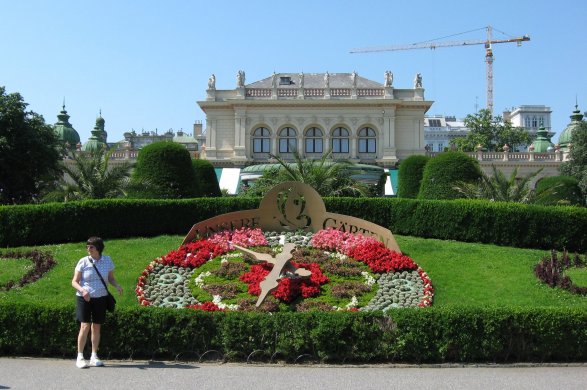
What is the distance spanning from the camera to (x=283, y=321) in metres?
9.98

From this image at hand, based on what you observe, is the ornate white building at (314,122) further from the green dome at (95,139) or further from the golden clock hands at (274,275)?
the golden clock hands at (274,275)

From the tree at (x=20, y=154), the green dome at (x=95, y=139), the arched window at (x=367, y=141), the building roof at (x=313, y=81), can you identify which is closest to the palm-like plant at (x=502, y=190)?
the tree at (x=20, y=154)

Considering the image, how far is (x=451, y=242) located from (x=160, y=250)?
880 centimetres

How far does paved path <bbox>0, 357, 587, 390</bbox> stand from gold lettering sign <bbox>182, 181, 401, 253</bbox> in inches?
330

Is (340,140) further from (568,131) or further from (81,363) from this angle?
(81,363)

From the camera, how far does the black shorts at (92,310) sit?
30.9 feet

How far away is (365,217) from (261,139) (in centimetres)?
3784

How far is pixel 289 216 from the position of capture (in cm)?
1831

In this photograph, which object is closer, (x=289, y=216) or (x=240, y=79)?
(x=289, y=216)

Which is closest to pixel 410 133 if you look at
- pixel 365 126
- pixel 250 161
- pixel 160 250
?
pixel 365 126

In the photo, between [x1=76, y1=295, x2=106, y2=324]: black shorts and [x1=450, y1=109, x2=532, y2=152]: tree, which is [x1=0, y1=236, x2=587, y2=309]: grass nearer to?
[x1=76, y1=295, x2=106, y2=324]: black shorts

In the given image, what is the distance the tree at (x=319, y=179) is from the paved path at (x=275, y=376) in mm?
14399

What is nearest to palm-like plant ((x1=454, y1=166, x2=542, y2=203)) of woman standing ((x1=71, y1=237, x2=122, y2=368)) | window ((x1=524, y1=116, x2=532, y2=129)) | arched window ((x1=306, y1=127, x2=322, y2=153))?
woman standing ((x1=71, y1=237, x2=122, y2=368))

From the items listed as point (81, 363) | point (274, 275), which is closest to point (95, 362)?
point (81, 363)
